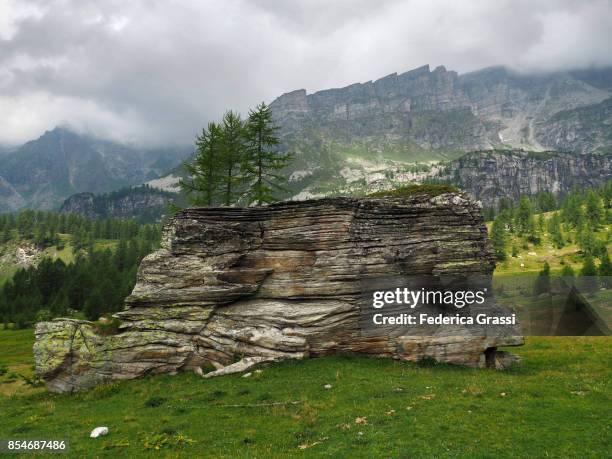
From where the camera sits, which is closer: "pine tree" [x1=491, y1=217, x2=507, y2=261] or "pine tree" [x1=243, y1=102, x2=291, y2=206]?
"pine tree" [x1=243, y1=102, x2=291, y2=206]

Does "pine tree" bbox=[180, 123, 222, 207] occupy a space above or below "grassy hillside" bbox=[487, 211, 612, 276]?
above

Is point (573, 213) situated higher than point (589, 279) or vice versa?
point (573, 213)

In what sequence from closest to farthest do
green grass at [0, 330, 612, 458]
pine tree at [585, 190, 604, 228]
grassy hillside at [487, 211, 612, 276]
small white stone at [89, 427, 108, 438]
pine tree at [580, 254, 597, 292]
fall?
1. green grass at [0, 330, 612, 458]
2. small white stone at [89, 427, 108, 438]
3. pine tree at [580, 254, 597, 292]
4. grassy hillside at [487, 211, 612, 276]
5. pine tree at [585, 190, 604, 228]

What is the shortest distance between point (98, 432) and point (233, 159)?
120 feet

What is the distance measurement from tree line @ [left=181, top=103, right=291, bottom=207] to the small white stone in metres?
32.2

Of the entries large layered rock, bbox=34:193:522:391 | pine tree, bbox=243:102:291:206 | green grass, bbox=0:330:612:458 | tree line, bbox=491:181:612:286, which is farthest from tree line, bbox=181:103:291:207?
tree line, bbox=491:181:612:286

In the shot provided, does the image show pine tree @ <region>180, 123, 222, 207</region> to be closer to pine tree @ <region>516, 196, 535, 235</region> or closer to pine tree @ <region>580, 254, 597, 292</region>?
pine tree @ <region>580, 254, 597, 292</region>

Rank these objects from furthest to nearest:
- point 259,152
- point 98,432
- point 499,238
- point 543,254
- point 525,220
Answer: point 525,220, point 499,238, point 543,254, point 259,152, point 98,432

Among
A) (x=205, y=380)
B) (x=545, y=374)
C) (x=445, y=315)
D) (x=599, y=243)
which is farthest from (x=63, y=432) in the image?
(x=599, y=243)

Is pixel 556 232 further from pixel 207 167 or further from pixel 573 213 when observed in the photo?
pixel 207 167

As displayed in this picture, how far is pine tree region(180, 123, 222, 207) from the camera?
1993 inches

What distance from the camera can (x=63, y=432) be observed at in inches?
852

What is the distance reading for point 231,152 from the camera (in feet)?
168

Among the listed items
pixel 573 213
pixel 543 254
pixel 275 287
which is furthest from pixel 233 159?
pixel 573 213
